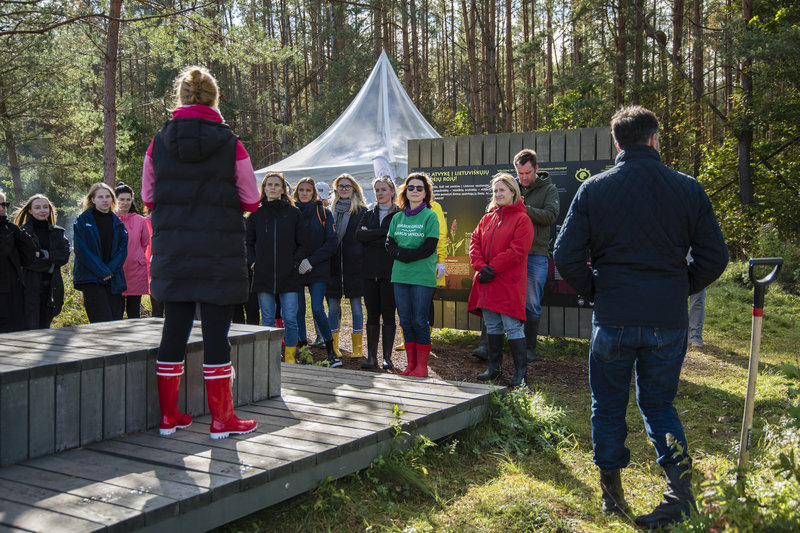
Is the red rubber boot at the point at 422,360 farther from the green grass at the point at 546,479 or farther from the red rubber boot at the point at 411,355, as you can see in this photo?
the green grass at the point at 546,479

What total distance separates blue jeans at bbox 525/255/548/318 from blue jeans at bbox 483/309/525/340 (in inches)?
20.9

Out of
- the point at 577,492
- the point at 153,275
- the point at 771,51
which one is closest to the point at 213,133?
the point at 153,275

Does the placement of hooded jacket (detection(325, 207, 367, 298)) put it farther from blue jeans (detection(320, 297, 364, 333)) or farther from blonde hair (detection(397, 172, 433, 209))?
blonde hair (detection(397, 172, 433, 209))

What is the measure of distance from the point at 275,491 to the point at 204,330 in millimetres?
880

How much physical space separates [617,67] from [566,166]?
12.6 meters

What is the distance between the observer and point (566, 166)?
Answer: 7.35m

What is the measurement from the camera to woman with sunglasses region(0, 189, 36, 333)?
18.7ft

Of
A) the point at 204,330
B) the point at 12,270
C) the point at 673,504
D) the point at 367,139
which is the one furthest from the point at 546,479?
the point at 367,139

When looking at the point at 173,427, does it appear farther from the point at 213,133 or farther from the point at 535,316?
the point at 535,316

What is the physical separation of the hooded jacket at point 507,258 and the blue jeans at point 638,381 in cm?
244

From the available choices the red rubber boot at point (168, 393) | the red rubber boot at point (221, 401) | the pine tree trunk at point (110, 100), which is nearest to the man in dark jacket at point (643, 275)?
the red rubber boot at point (221, 401)

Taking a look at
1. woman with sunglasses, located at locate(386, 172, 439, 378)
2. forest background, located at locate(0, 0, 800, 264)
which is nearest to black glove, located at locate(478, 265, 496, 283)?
woman with sunglasses, located at locate(386, 172, 439, 378)

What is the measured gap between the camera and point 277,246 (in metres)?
6.40

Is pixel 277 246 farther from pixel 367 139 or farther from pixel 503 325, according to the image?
pixel 367 139
